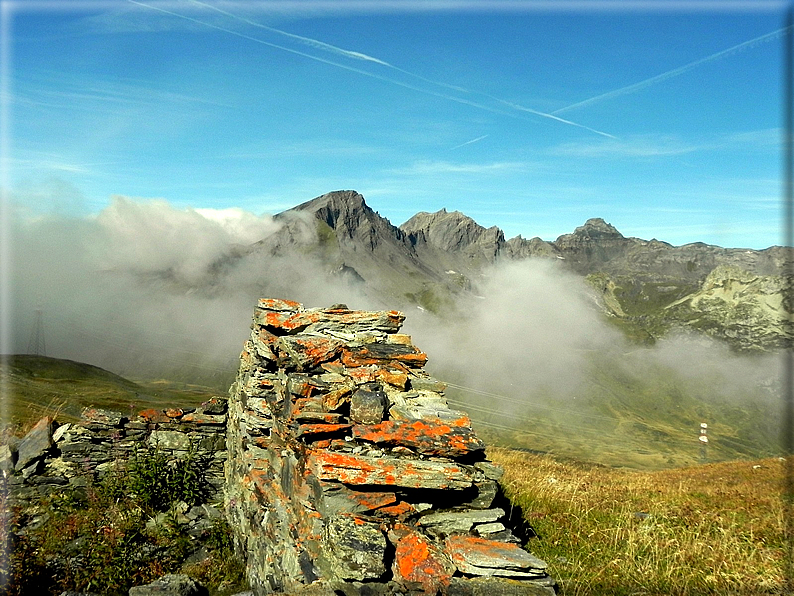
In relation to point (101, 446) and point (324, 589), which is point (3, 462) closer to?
point (101, 446)

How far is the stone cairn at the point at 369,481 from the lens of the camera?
627cm

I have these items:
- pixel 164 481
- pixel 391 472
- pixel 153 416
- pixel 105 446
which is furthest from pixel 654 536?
pixel 105 446

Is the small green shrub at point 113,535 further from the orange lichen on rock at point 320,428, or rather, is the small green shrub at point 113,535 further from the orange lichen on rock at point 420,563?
the orange lichen on rock at point 420,563

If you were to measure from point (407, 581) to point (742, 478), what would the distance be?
63.6ft

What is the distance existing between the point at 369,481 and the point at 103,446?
1567cm

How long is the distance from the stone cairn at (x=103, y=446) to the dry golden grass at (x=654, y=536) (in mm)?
11019

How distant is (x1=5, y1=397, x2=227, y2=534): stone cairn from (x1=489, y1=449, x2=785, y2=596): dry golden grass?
11019 millimetres

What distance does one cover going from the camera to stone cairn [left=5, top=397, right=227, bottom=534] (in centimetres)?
1767

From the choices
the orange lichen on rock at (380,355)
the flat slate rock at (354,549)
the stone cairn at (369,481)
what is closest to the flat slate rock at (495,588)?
the stone cairn at (369,481)

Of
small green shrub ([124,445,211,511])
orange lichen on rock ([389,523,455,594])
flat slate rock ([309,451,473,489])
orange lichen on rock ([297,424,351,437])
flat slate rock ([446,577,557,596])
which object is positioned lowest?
small green shrub ([124,445,211,511])

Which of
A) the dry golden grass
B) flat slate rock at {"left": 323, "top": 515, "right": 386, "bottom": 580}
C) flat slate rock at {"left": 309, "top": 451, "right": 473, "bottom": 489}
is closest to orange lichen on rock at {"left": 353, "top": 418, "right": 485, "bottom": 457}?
flat slate rock at {"left": 309, "top": 451, "right": 473, "bottom": 489}

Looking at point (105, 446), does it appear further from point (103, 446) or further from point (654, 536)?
point (654, 536)

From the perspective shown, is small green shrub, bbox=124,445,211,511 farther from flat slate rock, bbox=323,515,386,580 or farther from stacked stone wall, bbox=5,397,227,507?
flat slate rock, bbox=323,515,386,580

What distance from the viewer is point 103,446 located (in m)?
18.3
